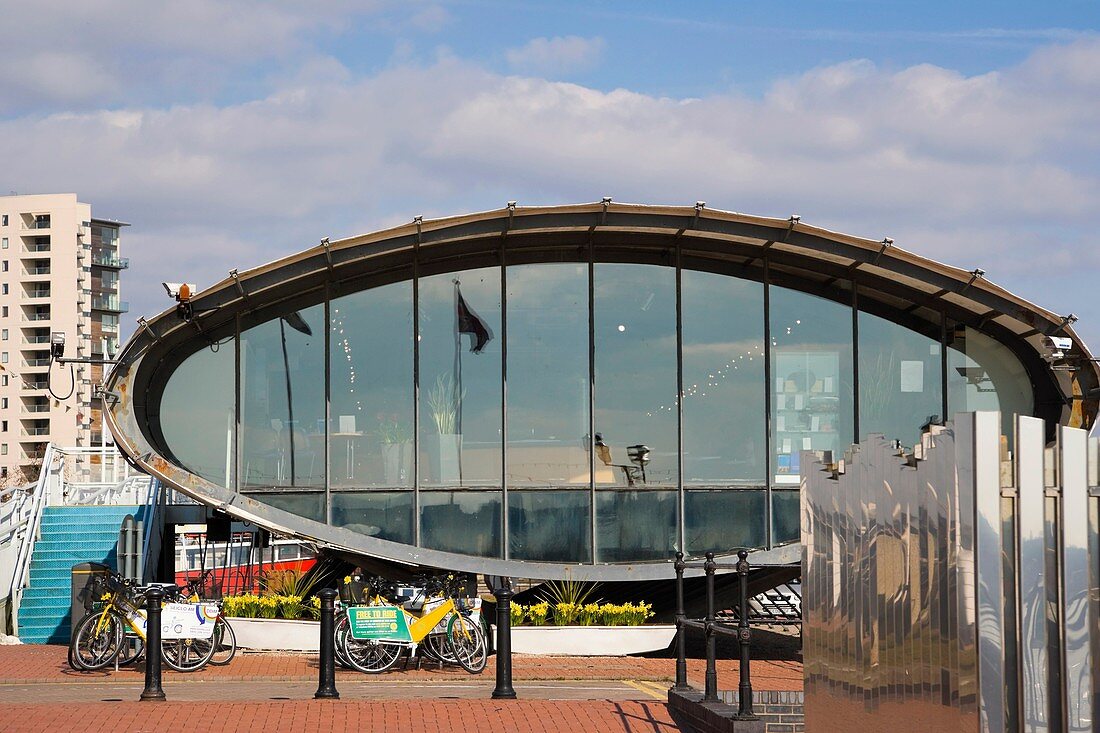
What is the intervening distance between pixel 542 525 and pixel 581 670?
3.26m

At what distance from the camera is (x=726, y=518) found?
20.2 meters

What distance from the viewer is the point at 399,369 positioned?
2020 centimetres

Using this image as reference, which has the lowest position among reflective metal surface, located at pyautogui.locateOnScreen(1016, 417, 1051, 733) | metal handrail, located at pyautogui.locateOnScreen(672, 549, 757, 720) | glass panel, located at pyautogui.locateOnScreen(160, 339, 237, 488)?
metal handrail, located at pyautogui.locateOnScreen(672, 549, 757, 720)

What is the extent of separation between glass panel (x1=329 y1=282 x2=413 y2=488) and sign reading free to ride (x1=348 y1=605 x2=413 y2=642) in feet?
12.1

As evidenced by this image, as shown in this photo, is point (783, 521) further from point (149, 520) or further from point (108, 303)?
point (108, 303)

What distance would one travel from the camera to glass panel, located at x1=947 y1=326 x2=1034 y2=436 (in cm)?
2077

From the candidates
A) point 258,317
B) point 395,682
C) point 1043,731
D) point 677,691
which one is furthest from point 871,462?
point 258,317

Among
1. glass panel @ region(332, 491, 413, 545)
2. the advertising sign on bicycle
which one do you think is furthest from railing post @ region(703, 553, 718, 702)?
glass panel @ region(332, 491, 413, 545)

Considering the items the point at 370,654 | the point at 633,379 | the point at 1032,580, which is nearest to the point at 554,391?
the point at 633,379

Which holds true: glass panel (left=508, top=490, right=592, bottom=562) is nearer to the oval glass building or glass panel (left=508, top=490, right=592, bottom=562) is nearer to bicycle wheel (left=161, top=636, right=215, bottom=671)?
the oval glass building

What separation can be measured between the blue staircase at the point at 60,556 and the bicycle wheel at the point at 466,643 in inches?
270

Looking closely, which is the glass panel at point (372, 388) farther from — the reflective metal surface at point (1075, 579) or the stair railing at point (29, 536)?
the reflective metal surface at point (1075, 579)

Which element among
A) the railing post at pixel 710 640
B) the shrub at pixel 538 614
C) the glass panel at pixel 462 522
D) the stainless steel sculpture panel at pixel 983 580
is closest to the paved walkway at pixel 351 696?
the railing post at pixel 710 640

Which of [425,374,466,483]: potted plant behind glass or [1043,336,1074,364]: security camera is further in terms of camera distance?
[425,374,466,483]: potted plant behind glass
